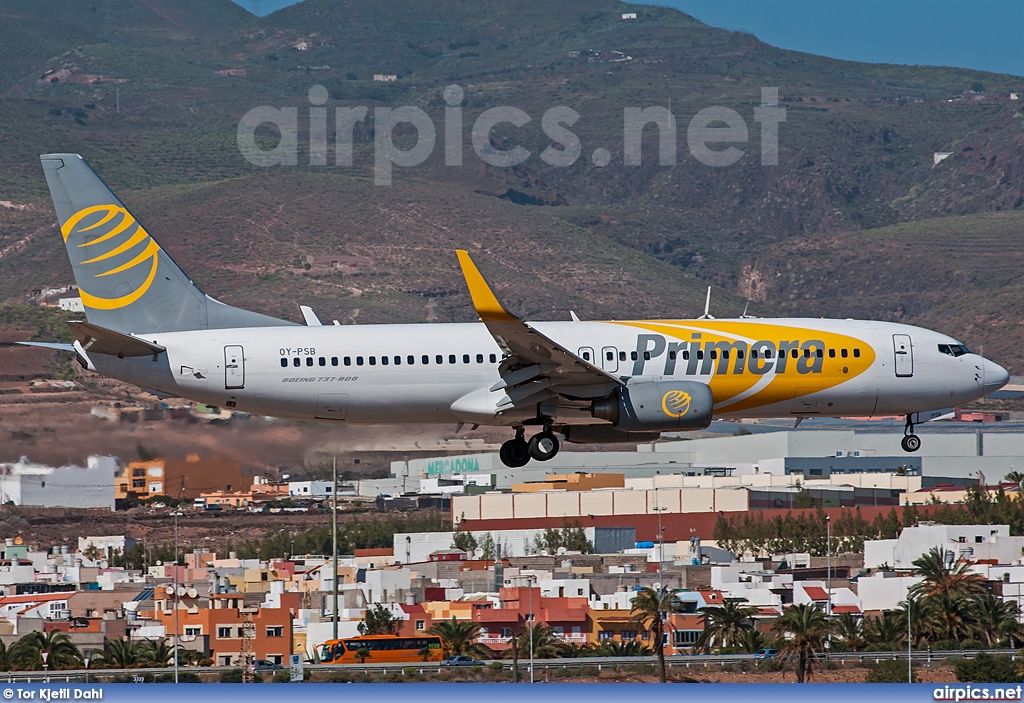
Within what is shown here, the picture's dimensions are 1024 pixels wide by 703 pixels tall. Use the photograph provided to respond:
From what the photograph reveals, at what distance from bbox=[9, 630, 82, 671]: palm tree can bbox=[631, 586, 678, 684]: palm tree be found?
88.5 feet

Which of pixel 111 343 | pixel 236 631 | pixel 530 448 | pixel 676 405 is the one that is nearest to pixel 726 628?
pixel 236 631

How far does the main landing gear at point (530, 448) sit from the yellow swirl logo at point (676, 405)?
3.30 m

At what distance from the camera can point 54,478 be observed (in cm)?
8188

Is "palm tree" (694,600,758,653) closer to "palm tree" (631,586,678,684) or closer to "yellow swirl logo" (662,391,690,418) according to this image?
"palm tree" (631,586,678,684)

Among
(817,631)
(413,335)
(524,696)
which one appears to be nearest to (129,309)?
(413,335)

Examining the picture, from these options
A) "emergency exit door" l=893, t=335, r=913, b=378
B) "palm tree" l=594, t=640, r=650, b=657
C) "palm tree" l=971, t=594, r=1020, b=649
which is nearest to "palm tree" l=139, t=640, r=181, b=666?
"palm tree" l=594, t=640, r=650, b=657

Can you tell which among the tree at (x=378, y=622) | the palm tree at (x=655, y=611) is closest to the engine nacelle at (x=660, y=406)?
the palm tree at (x=655, y=611)

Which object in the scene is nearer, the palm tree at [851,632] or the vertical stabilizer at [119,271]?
the vertical stabilizer at [119,271]

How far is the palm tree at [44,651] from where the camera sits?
80812mm

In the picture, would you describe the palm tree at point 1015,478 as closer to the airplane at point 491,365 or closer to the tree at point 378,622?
the tree at point 378,622

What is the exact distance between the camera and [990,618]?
9344 cm

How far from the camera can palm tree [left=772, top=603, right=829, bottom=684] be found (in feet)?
266

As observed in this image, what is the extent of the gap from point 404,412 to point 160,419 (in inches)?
763


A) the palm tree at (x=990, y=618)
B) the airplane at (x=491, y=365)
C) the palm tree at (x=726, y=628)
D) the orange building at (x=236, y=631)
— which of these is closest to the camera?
the airplane at (x=491, y=365)
